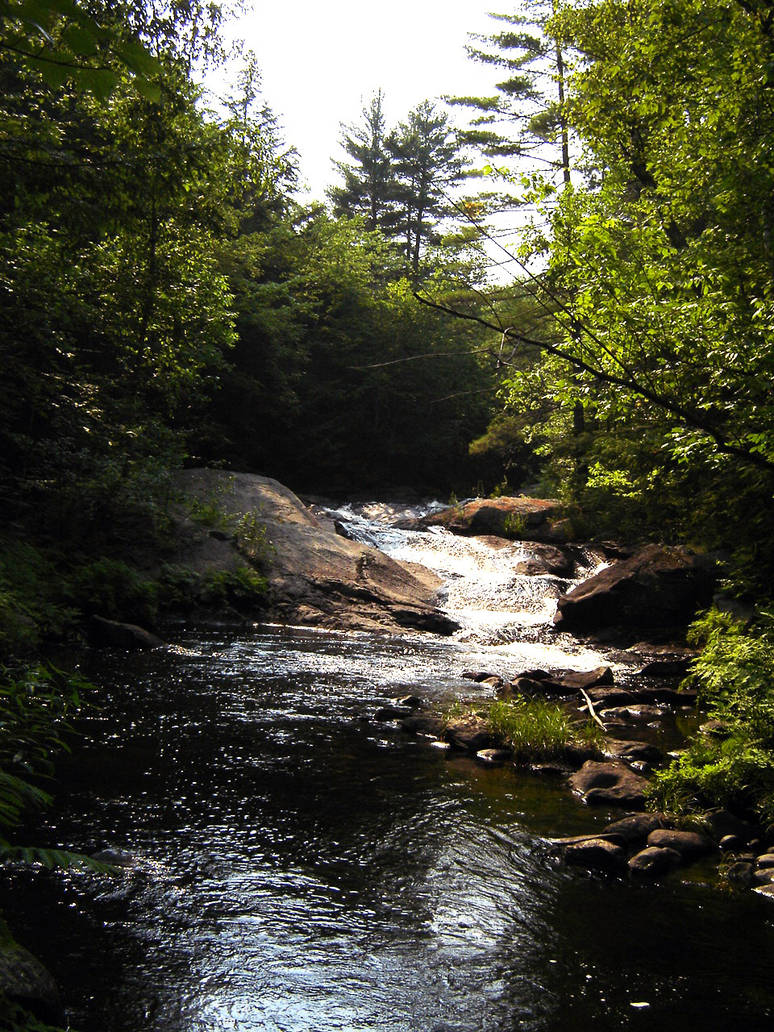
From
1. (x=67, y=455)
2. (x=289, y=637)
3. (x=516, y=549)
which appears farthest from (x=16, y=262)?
(x=516, y=549)

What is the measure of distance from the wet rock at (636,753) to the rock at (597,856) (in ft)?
7.13

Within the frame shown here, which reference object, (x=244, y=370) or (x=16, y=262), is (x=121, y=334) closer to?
(x=16, y=262)

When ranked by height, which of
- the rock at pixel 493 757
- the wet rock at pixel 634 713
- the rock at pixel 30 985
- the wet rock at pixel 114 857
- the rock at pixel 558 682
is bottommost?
the wet rock at pixel 634 713

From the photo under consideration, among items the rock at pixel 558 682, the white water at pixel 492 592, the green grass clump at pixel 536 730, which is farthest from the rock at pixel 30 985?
the white water at pixel 492 592

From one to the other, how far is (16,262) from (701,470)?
→ 10.4m

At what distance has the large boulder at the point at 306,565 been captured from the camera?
14.2m

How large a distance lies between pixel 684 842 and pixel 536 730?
216 centimetres

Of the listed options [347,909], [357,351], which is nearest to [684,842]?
[347,909]

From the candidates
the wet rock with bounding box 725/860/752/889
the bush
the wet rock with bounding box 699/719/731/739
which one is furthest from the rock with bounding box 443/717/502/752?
the wet rock with bounding box 725/860/752/889

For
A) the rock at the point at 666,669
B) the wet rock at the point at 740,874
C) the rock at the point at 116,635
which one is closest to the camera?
the wet rock at the point at 740,874

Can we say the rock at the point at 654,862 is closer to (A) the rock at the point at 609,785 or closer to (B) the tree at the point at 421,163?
(A) the rock at the point at 609,785

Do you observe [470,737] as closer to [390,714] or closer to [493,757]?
[493,757]

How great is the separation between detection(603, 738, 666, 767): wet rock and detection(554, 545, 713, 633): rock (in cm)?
610

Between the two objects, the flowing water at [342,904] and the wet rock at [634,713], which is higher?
the flowing water at [342,904]
